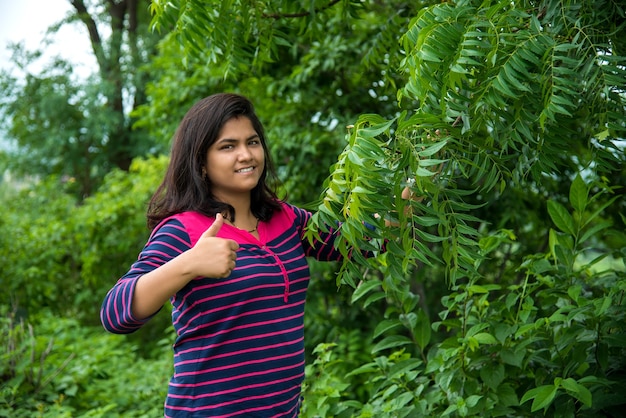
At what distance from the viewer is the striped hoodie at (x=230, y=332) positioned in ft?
6.67

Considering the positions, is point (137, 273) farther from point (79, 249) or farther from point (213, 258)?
point (79, 249)

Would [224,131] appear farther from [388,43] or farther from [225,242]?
[388,43]

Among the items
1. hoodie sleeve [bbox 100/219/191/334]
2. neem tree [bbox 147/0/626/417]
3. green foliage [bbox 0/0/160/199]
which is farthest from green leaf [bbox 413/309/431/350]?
green foliage [bbox 0/0/160/199]

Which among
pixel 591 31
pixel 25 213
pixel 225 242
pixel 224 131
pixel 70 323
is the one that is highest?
pixel 591 31

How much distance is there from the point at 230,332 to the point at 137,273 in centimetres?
30

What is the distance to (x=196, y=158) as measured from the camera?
2180 mm

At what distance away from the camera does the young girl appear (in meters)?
1.92

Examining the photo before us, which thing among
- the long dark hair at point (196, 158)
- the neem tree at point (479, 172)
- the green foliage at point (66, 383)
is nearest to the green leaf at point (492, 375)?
the neem tree at point (479, 172)

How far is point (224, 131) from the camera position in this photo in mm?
2191

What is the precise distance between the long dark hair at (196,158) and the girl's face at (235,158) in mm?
20

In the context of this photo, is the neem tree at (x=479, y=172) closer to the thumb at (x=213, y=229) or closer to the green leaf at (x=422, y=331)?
the green leaf at (x=422, y=331)

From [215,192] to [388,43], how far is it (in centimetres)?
120

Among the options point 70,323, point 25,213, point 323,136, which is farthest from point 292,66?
point 25,213

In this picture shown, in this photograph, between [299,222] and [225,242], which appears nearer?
[225,242]
